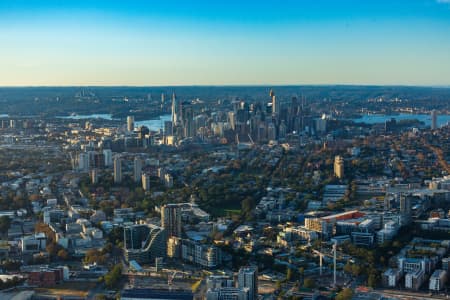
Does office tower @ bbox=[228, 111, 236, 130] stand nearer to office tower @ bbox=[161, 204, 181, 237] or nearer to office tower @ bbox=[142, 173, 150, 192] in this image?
office tower @ bbox=[142, 173, 150, 192]

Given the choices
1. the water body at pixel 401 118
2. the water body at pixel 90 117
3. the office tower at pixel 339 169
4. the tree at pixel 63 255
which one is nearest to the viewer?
the tree at pixel 63 255

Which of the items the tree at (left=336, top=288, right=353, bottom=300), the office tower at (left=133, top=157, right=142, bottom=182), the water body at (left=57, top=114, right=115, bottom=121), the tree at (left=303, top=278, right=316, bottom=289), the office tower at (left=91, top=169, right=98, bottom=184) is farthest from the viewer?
the water body at (left=57, top=114, right=115, bottom=121)

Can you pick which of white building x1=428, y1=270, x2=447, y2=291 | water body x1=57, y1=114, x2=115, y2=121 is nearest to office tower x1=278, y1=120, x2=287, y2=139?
water body x1=57, y1=114, x2=115, y2=121

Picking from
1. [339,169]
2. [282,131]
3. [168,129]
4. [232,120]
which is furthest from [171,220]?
[232,120]

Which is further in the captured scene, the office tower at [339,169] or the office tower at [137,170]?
the office tower at [339,169]

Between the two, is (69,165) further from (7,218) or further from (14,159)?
(7,218)

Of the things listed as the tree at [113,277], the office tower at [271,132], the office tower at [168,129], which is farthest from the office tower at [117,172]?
the office tower at [271,132]

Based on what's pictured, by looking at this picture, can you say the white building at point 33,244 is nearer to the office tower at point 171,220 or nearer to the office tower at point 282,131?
the office tower at point 171,220

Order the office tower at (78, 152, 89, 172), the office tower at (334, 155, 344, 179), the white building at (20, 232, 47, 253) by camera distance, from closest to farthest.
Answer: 1. the white building at (20, 232, 47, 253)
2. the office tower at (334, 155, 344, 179)
3. the office tower at (78, 152, 89, 172)

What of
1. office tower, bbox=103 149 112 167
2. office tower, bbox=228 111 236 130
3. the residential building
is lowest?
the residential building
